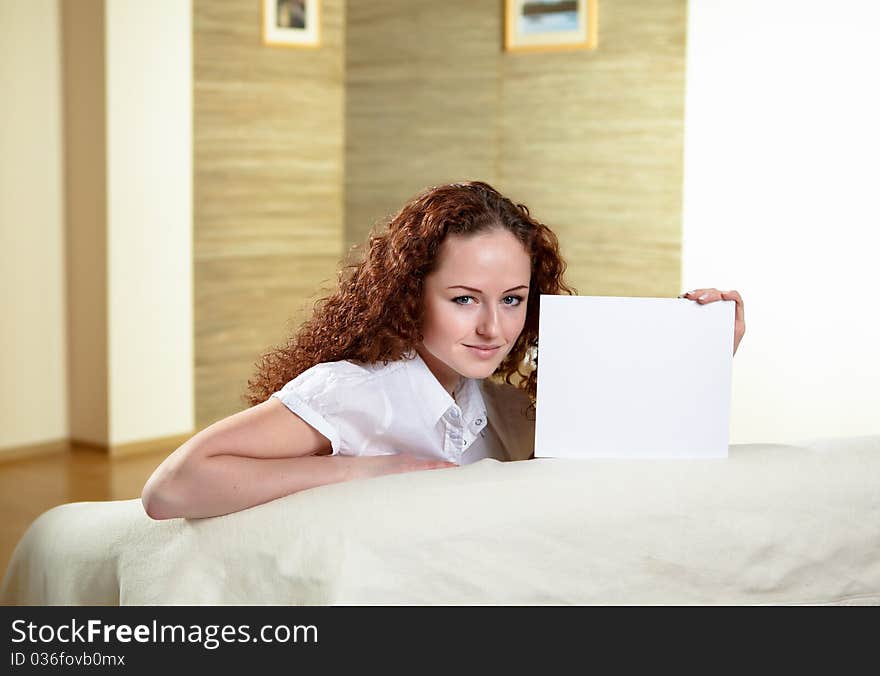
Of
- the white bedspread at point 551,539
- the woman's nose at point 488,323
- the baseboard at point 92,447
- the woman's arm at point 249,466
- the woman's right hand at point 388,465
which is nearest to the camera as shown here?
the white bedspread at point 551,539

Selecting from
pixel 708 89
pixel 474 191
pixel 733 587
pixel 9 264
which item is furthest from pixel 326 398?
pixel 9 264

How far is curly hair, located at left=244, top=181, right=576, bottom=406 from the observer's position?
159 cm

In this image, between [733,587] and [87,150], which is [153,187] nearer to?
[87,150]

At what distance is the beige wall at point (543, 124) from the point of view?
4.68m

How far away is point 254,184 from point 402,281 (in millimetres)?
3930

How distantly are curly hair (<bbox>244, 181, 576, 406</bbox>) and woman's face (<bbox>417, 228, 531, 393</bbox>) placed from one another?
20 millimetres

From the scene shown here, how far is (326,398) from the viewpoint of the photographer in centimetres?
147

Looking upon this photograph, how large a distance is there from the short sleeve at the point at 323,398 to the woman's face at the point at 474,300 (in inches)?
5.9

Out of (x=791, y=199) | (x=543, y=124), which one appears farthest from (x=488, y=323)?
(x=543, y=124)

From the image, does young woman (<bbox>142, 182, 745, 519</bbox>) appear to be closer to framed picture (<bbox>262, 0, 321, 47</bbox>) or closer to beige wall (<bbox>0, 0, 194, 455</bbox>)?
beige wall (<bbox>0, 0, 194, 455</bbox>)

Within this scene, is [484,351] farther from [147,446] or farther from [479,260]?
[147,446]

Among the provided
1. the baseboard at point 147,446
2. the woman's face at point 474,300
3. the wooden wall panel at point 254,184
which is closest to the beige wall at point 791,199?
the wooden wall panel at point 254,184

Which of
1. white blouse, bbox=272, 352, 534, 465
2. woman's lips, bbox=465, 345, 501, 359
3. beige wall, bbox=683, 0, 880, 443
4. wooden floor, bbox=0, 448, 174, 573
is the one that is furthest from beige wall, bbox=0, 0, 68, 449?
woman's lips, bbox=465, 345, 501, 359

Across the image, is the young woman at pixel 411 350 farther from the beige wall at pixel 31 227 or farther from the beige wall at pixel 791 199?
the beige wall at pixel 31 227
